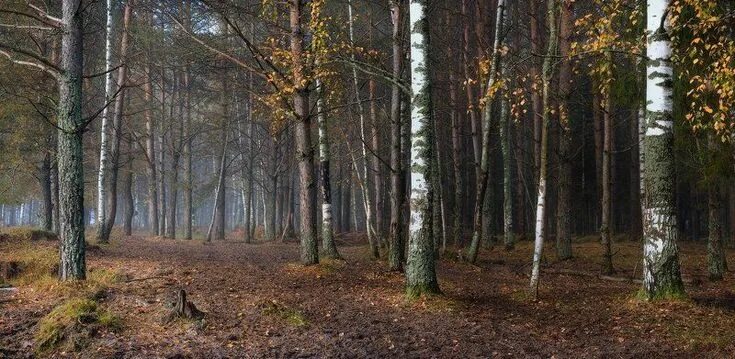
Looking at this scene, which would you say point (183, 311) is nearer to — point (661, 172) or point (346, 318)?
point (346, 318)

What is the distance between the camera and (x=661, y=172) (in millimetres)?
8414

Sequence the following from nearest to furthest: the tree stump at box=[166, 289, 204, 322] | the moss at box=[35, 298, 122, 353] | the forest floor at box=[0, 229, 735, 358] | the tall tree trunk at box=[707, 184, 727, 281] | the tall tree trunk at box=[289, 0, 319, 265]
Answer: the forest floor at box=[0, 229, 735, 358] < the moss at box=[35, 298, 122, 353] < the tree stump at box=[166, 289, 204, 322] < the tall tree trunk at box=[707, 184, 727, 281] < the tall tree trunk at box=[289, 0, 319, 265]

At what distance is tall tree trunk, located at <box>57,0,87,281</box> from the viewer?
30.3ft

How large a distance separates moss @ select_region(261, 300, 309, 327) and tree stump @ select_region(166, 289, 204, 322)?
93 cm

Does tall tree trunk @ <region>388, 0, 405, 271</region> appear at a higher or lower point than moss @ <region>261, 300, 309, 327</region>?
higher

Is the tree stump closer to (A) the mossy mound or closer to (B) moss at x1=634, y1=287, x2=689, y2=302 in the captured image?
(B) moss at x1=634, y1=287, x2=689, y2=302

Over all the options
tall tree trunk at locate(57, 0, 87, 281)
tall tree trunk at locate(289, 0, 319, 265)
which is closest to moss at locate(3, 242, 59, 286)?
tall tree trunk at locate(57, 0, 87, 281)

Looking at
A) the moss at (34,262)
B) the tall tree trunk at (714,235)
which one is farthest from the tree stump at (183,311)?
the tall tree trunk at (714,235)

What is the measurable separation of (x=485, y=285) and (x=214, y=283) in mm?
5206

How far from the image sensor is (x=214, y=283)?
394 inches

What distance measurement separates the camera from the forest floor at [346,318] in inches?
264

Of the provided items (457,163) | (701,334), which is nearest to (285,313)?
(701,334)

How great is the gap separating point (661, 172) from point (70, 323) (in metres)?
8.53

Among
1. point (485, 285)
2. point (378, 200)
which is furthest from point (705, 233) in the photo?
point (485, 285)
